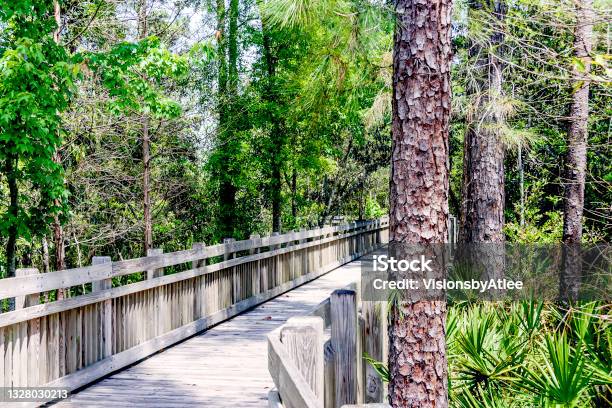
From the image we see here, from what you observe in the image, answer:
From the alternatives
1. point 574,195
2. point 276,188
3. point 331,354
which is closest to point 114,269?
point 331,354

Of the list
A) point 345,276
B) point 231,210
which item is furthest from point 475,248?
point 231,210

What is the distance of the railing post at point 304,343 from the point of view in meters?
Answer: 2.98

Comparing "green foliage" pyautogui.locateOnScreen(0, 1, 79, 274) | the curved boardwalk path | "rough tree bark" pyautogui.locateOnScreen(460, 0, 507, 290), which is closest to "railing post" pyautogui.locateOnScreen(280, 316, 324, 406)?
the curved boardwalk path

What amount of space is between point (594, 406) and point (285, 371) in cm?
386

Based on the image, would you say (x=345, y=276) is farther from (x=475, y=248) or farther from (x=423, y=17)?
(x=423, y=17)

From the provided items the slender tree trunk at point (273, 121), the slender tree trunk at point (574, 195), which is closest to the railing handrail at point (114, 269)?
the slender tree trunk at point (273, 121)

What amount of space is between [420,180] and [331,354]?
1.20 metres

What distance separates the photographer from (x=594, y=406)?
17.3 ft

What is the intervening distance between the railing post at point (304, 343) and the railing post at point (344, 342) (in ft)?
2.43

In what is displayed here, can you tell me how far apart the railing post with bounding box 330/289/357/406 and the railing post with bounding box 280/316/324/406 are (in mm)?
739

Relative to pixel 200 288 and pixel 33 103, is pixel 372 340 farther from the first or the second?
pixel 33 103

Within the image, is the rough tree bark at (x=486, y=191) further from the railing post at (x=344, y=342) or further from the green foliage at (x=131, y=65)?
the railing post at (x=344, y=342)

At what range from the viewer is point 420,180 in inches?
157

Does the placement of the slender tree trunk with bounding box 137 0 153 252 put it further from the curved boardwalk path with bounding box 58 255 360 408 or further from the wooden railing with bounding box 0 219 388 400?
the curved boardwalk path with bounding box 58 255 360 408
